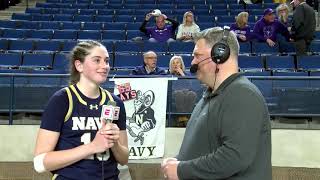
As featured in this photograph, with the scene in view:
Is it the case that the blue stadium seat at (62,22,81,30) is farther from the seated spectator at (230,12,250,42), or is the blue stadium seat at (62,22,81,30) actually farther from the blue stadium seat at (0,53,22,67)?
the seated spectator at (230,12,250,42)

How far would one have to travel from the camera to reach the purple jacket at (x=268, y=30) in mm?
9219

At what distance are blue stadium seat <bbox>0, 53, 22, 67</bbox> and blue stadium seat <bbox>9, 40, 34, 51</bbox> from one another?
2.90ft

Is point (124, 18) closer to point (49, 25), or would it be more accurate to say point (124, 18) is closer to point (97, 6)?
point (49, 25)

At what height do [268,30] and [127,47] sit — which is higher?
[268,30]

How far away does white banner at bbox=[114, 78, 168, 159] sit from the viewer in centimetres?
610

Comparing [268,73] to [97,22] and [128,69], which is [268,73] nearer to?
[128,69]

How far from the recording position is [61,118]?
2449 millimetres

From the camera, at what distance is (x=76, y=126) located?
97.1 inches

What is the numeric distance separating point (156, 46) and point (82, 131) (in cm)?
686

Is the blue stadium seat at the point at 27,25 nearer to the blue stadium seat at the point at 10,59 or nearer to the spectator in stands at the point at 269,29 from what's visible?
the blue stadium seat at the point at 10,59

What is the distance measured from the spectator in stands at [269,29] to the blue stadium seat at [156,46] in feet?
5.61

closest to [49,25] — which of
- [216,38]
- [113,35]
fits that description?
[113,35]

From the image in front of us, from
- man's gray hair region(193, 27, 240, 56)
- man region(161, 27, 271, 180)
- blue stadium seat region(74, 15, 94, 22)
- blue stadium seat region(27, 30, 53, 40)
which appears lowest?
man region(161, 27, 271, 180)

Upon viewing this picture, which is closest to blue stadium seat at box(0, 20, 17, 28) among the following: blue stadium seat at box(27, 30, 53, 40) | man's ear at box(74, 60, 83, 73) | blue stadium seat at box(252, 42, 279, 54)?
blue stadium seat at box(27, 30, 53, 40)
